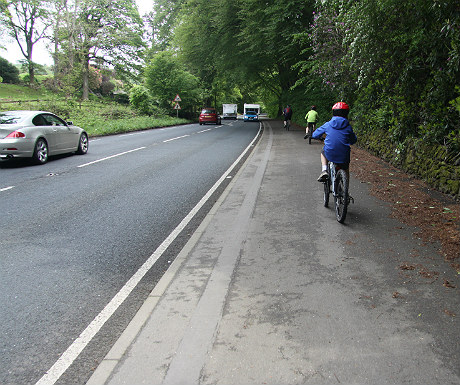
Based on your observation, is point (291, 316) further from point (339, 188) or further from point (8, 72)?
point (8, 72)

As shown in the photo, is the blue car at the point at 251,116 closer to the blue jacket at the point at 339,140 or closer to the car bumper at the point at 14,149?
the car bumper at the point at 14,149

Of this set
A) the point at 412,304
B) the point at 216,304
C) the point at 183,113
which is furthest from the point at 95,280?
the point at 183,113

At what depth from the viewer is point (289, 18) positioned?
933 inches

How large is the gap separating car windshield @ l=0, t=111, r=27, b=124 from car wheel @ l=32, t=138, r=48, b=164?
2.66 feet

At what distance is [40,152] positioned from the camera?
38.1 ft

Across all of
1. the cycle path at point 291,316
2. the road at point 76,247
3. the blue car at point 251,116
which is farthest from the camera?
the blue car at point 251,116

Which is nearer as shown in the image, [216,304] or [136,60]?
[216,304]

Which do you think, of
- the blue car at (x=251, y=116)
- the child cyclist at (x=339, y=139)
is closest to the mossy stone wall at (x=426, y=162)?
the child cyclist at (x=339, y=139)

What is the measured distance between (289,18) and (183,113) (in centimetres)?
2713

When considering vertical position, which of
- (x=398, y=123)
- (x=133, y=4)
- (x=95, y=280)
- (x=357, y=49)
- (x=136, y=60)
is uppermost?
(x=133, y=4)

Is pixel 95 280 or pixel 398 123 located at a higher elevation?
pixel 398 123

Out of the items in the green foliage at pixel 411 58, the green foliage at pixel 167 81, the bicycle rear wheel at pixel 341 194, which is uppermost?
the green foliage at pixel 167 81

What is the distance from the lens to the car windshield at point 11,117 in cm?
1130

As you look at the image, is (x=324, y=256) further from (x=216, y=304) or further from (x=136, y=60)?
(x=136, y=60)
